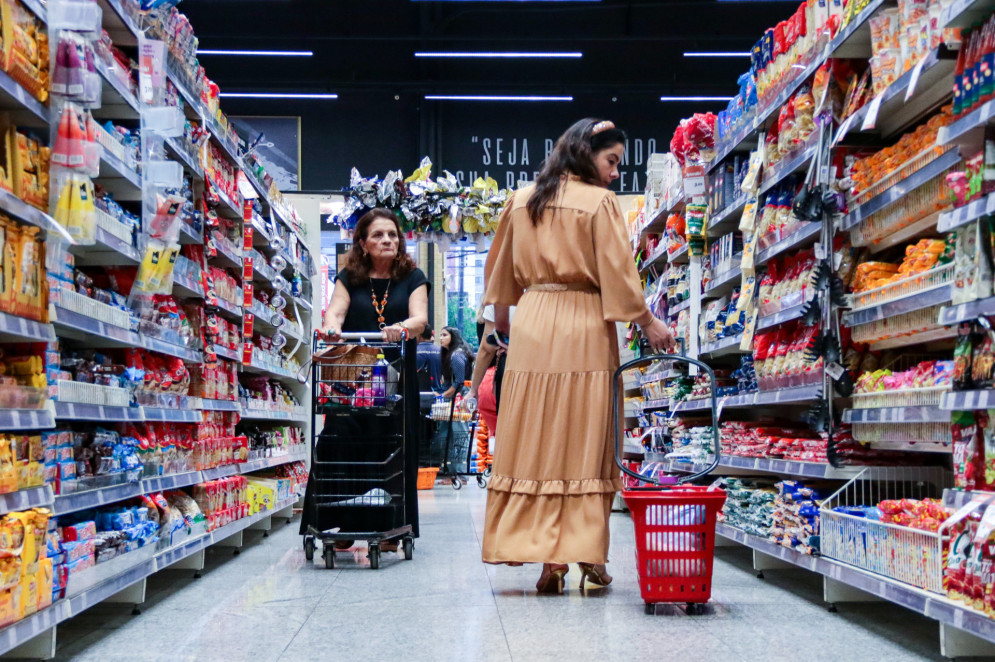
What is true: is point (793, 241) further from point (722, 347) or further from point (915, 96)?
point (722, 347)

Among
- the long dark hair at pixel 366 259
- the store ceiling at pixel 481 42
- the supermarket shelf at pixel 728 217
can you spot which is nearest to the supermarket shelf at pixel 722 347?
the supermarket shelf at pixel 728 217

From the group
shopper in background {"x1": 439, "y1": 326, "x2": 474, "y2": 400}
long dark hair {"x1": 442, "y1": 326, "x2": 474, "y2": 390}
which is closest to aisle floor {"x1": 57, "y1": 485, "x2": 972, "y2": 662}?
shopper in background {"x1": 439, "y1": 326, "x2": 474, "y2": 400}

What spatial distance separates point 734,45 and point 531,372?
1231 cm

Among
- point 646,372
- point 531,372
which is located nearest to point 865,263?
point 531,372

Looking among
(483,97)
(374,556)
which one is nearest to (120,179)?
(374,556)

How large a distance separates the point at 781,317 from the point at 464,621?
66.5 inches

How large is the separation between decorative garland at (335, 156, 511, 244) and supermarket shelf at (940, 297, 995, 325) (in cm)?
544

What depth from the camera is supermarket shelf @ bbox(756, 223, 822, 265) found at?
3.53 m

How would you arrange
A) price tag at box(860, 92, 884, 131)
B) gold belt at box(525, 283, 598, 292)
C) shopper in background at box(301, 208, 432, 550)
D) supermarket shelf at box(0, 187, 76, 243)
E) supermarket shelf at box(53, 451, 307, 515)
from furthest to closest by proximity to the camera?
shopper in background at box(301, 208, 432, 550), gold belt at box(525, 283, 598, 292), price tag at box(860, 92, 884, 131), supermarket shelf at box(53, 451, 307, 515), supermarket shelf at box(0, 187, 76, 243)

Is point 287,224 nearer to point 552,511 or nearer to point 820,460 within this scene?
point 552,511

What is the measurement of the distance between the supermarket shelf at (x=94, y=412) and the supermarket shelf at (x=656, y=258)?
365cm

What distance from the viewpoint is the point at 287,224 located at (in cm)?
699

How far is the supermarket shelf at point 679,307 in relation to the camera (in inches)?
218

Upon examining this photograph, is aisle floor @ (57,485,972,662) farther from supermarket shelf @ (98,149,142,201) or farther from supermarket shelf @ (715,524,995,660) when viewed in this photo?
Result: supermarket shelf @ (98,149,142,201)
